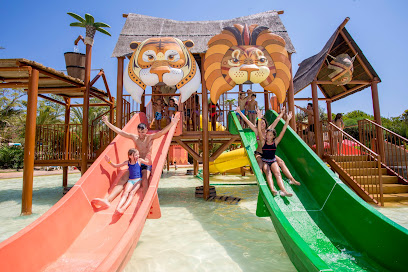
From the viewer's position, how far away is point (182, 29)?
8.46m

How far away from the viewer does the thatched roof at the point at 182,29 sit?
7.84m

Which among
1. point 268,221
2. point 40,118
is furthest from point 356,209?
point 40,118

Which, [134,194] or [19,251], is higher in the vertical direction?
[134,194]

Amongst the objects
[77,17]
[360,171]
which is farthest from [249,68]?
[77,17]

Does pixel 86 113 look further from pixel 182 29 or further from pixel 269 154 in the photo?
pixel 269 154

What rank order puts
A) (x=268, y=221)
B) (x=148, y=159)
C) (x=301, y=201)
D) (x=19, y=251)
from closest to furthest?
(x=19, y=251) < (x=301, y=201) < (x=148, y=159) < (x=268, y=221)

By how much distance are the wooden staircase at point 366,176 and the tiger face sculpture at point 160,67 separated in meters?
4.62

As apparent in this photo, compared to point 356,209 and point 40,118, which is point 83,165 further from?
point 40,118

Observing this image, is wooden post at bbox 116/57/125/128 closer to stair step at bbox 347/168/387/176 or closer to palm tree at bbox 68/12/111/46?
palm tree at bbox 68/12/111/46

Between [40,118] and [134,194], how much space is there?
22.3 meters

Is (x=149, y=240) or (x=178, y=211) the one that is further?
(x=178, y=211)

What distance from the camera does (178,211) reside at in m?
6.47

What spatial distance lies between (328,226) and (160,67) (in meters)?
4.68

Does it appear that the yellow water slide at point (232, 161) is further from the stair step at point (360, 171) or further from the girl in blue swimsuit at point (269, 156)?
the girl in blue swimsuit at point (269, 156)
